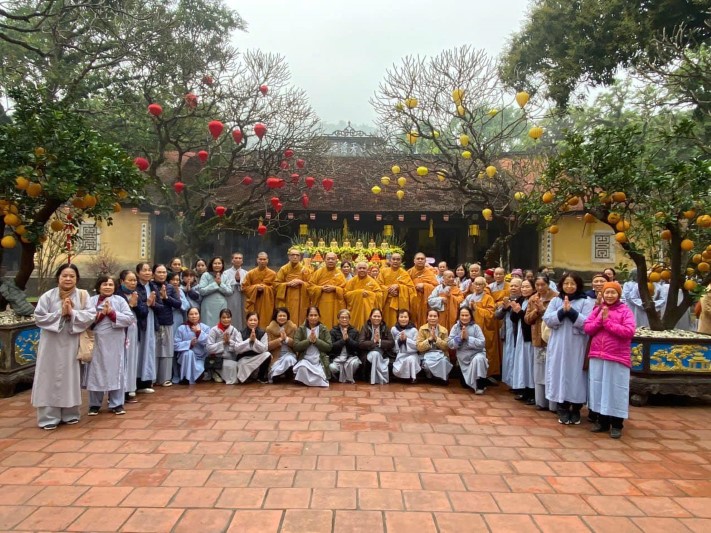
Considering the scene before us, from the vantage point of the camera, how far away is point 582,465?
4.10 metres

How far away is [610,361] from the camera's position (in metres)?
4.88

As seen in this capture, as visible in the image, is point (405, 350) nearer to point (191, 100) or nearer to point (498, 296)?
point (498, 296)

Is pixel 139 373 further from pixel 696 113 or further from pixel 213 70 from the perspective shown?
pixel 696 113

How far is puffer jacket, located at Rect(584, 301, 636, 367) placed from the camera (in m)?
4.82

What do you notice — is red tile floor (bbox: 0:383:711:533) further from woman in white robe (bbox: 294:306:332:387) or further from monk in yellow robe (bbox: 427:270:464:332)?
monk in yellow robe (bbox: 427:270:464:332)

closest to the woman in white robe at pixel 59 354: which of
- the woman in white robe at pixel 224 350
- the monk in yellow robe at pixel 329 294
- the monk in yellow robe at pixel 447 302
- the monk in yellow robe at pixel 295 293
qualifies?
the woman in white robe at pixel 224 350

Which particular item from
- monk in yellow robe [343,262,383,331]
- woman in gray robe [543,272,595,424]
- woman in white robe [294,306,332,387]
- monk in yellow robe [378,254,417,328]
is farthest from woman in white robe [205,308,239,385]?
woman in gray robe [543,272,595,424]

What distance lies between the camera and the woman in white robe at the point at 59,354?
4.84m

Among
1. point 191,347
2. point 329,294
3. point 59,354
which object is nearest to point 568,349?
point 329,294

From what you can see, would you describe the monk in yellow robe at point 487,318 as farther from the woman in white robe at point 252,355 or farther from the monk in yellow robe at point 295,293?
the woman in white robe at point 252,355

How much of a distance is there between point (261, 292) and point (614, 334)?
16.0 feet

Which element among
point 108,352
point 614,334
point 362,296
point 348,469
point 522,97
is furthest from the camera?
point 522,97

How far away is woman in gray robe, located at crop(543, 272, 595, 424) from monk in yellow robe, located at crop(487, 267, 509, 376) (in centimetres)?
172

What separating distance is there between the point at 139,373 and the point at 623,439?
16.4ft
